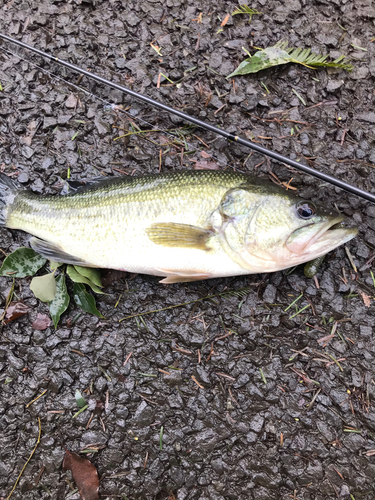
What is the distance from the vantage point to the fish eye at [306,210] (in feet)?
8.44

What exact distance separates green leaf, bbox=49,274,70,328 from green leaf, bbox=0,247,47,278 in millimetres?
265

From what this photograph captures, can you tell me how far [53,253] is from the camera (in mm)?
2988

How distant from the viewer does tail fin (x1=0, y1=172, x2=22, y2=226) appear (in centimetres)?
311

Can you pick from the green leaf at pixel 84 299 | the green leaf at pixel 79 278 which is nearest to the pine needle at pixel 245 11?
the green leaf at pixel 79 278

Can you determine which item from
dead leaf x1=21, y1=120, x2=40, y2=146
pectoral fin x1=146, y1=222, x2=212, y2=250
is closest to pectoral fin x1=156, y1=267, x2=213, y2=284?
pectoral fin x1=146, y1=222, x2=212, y2=250

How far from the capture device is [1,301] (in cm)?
319

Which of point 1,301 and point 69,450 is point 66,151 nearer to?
point 1,301

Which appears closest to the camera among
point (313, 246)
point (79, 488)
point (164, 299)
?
point (313, 246)

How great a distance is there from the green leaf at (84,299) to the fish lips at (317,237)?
178 cm

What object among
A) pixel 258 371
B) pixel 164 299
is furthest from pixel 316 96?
pixel 258 371

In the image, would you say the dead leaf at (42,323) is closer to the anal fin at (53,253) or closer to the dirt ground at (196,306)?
the dirt ground at (196,306)

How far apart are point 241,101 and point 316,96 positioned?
2.32 ft

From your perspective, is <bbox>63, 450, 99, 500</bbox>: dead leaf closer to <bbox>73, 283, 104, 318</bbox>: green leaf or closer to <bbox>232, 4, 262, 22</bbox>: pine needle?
<bbox>73, 283, 104, 318</bbox>: green leaf

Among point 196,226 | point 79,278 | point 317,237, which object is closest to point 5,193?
point 79,278
